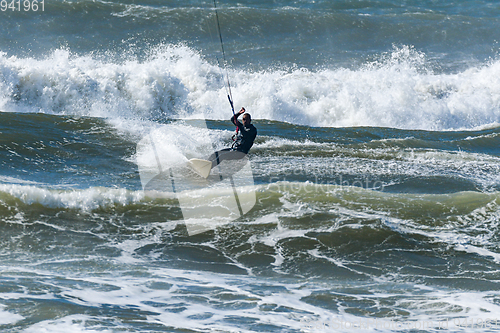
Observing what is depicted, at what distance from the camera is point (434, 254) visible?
7742mm

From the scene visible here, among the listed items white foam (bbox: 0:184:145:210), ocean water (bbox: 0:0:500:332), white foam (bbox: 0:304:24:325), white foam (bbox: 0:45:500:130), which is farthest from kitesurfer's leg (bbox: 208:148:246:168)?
white foam (bbox: 0:45:500:130)

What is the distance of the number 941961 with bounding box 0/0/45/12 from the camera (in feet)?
69.6

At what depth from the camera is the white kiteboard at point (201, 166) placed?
971 cm

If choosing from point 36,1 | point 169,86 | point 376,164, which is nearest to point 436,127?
point 376,164

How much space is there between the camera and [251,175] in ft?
34.8

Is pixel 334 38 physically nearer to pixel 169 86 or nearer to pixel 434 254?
pixel 169 86

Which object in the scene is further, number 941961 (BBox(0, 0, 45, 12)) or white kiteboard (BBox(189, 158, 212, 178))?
number 941961 (BBox(0, 0, 45, 12))
